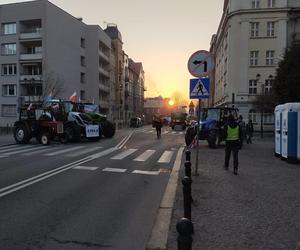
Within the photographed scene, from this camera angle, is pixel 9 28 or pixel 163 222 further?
pixel 9 28

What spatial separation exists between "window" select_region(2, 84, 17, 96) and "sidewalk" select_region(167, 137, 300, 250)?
176 ft

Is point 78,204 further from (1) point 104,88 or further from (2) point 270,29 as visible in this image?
(1) point 104,88

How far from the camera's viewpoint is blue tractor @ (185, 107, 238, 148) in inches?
860

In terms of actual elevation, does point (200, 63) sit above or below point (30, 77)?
below

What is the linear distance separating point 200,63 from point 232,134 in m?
2.87

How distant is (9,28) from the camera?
2424 inches

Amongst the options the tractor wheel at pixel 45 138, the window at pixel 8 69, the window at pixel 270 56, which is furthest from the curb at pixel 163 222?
the window at pixel 8 69

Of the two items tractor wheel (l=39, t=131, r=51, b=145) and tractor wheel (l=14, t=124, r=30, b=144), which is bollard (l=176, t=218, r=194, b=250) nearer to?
tractor wheel (l=39, t=131, r=51, b=145)

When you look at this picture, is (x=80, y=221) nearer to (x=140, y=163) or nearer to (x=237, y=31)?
(x=140, y=163)

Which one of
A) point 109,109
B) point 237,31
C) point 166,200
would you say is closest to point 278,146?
point 166,200

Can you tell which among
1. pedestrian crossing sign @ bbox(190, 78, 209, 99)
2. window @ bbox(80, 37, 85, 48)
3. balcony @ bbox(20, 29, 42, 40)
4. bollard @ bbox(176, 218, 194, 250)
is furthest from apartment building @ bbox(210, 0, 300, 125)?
bollard @ bbox(176, 218, 194, 250)

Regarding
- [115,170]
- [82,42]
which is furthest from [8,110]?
[115,170]

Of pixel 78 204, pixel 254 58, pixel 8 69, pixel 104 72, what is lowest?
pixel 78 204

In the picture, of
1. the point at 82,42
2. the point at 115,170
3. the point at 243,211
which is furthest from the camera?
the point at 82,42
